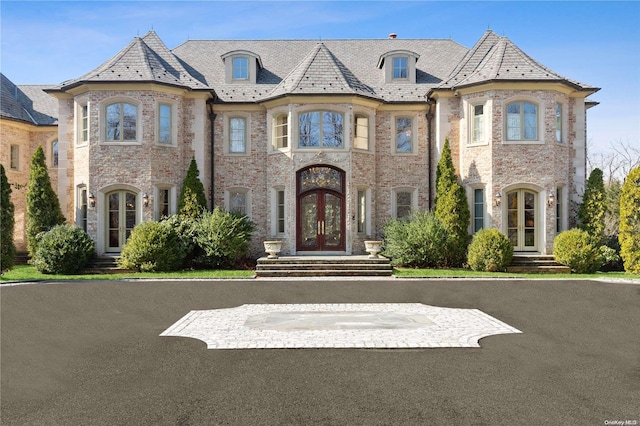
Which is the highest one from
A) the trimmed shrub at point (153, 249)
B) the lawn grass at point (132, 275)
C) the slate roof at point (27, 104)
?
the slate roof at point (27, 104)

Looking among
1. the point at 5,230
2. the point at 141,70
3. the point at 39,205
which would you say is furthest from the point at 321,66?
the point at 5,230

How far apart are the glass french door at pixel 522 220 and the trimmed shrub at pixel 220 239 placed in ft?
33.1

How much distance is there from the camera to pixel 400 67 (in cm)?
2219

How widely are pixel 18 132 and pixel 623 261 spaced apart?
2632 centimetres

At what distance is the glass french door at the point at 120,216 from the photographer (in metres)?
19.3

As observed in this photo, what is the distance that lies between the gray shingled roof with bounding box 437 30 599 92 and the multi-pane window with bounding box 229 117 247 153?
324 inches

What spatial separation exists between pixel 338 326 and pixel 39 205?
16116 millimetres

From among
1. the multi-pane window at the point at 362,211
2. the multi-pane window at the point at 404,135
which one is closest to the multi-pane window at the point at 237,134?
the multi-pane window at the point at 362,211

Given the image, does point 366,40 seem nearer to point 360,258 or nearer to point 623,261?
point 360,258

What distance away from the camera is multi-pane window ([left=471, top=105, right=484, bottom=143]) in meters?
19.3

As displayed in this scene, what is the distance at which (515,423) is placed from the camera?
451 cm

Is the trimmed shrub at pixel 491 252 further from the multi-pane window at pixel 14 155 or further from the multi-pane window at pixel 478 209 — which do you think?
the multi-pane window at pixel 14 155

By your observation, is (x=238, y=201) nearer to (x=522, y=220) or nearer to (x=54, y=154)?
(x=54, y=154)

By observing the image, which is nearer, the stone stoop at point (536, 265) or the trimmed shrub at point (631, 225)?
the trimmed shrub at point (631, 225)
